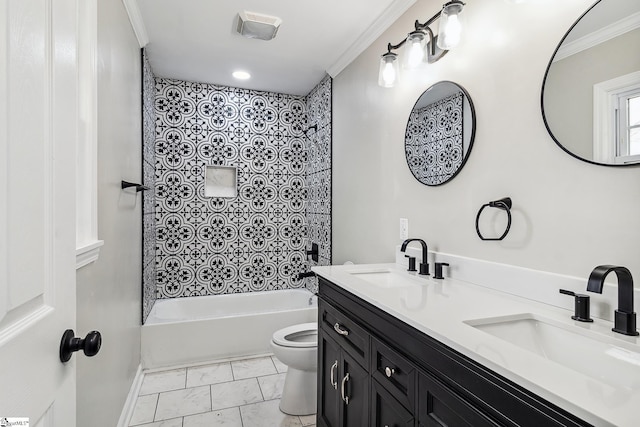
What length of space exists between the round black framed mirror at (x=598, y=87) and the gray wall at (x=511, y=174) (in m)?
0.04

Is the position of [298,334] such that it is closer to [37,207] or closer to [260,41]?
[37,207]

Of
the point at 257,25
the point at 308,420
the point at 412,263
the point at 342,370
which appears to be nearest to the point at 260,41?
the point at 257,25

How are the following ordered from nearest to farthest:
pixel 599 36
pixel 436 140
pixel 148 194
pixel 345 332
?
1. pixel 599 36
2. pixel 345 332
3. pixel 436 140
4. pixel 148 194

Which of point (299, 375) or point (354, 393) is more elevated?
point (354, 393)

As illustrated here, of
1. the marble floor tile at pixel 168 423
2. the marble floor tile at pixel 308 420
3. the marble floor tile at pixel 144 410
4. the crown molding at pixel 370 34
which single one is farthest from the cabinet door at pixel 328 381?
the crown molding at pixel 370 34

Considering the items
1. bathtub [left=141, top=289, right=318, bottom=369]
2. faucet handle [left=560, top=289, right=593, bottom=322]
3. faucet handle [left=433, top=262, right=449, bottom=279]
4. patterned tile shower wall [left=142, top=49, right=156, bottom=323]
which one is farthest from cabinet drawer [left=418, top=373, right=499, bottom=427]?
patterned tile shower wall [left=142, top=49, right=156, bottom=323]

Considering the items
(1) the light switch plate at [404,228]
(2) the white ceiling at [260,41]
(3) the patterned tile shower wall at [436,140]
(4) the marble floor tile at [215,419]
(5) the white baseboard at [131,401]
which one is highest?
(2) the white ceiling at [260,41]

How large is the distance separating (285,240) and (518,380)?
126 inches

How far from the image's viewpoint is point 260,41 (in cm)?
250

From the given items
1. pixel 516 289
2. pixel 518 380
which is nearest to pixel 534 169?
pixel 516 289

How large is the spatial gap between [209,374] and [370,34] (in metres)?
2.75

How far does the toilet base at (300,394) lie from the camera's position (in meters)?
2.08

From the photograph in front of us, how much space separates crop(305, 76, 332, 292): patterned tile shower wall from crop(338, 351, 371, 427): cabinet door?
1651 millimetres

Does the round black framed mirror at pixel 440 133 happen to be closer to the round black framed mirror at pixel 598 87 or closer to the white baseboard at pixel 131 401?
the round black framed mirror at pixel 598 87
